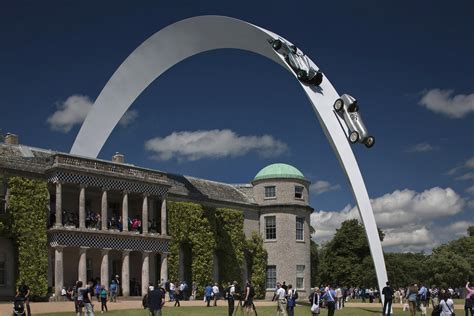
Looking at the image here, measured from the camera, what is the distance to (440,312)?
1808 cm

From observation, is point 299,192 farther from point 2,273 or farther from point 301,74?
point 2,273

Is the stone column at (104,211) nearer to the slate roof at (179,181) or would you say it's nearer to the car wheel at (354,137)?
the slate roof at (179,181)

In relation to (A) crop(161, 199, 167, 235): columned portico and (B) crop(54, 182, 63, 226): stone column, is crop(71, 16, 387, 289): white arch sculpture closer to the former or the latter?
(A) crop(161, 199, 167, 235): columned portico

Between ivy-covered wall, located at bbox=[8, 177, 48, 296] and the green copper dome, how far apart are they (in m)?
21.6

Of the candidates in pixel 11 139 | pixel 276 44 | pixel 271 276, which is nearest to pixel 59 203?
pixel 11 139

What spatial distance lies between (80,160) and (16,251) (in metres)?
6.06

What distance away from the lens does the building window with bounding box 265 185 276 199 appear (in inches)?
2183

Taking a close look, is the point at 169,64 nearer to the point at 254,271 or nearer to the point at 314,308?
the point at 254,271

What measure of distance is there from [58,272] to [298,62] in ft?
55.9

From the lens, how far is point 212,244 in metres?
49.1

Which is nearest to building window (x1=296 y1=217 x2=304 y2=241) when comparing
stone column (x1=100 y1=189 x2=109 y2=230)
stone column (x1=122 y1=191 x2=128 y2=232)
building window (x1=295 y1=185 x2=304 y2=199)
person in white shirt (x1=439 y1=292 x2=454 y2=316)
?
building window (x1=295 y1=185 x2=304 y2=199)

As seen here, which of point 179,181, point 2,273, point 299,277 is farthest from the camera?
point 299,277

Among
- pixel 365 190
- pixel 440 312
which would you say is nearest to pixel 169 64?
pixel 365 190

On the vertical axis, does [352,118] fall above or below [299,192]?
above
